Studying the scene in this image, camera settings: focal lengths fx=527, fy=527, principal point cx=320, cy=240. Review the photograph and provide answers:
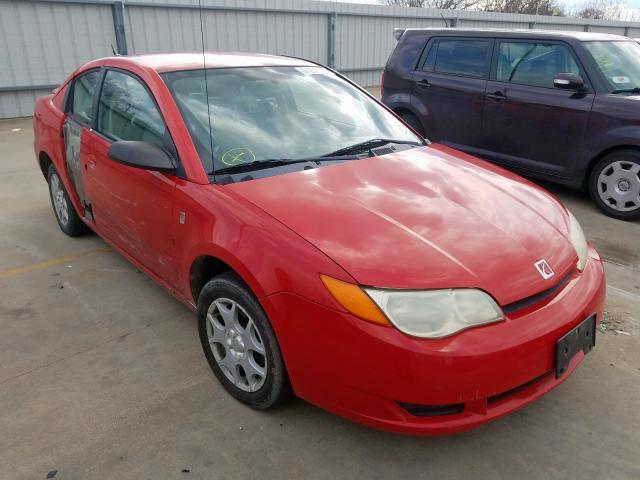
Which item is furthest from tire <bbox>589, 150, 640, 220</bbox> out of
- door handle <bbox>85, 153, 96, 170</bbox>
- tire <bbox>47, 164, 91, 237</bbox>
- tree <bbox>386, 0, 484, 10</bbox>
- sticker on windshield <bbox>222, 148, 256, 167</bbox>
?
tree <bbox>386, 0, 484, 10</bbox>

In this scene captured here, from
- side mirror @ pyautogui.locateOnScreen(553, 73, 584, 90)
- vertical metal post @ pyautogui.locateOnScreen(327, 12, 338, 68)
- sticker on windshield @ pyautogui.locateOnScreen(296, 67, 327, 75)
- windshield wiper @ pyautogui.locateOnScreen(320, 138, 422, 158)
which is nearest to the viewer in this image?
windshield wiper @ pyautogui.locateOnScreen(320, 138, 422, 158)

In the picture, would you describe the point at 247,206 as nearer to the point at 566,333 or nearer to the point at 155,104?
the point at 155,104

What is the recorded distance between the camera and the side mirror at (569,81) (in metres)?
5.10

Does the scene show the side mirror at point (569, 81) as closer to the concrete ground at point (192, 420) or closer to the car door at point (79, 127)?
the concrete ground at point (192, 420)

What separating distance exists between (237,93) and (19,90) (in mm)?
8906

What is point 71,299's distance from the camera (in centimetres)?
357

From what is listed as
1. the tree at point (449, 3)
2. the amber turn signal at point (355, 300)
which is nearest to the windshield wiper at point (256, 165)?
the amber turn signal at point (355, 300)

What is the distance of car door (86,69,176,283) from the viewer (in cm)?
286

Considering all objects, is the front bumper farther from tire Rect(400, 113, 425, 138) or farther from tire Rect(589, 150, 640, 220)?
tire Rect(400, 113, 425, 138)

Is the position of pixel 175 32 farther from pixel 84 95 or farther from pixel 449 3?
pixel 449 3

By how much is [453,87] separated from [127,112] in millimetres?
4104

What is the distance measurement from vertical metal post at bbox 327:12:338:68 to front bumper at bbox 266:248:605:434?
13.2 m

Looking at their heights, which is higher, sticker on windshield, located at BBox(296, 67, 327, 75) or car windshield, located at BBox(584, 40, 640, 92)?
sticker on windshield, located at BBox(296, 67, 327, 75)

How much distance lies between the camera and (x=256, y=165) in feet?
8.83
